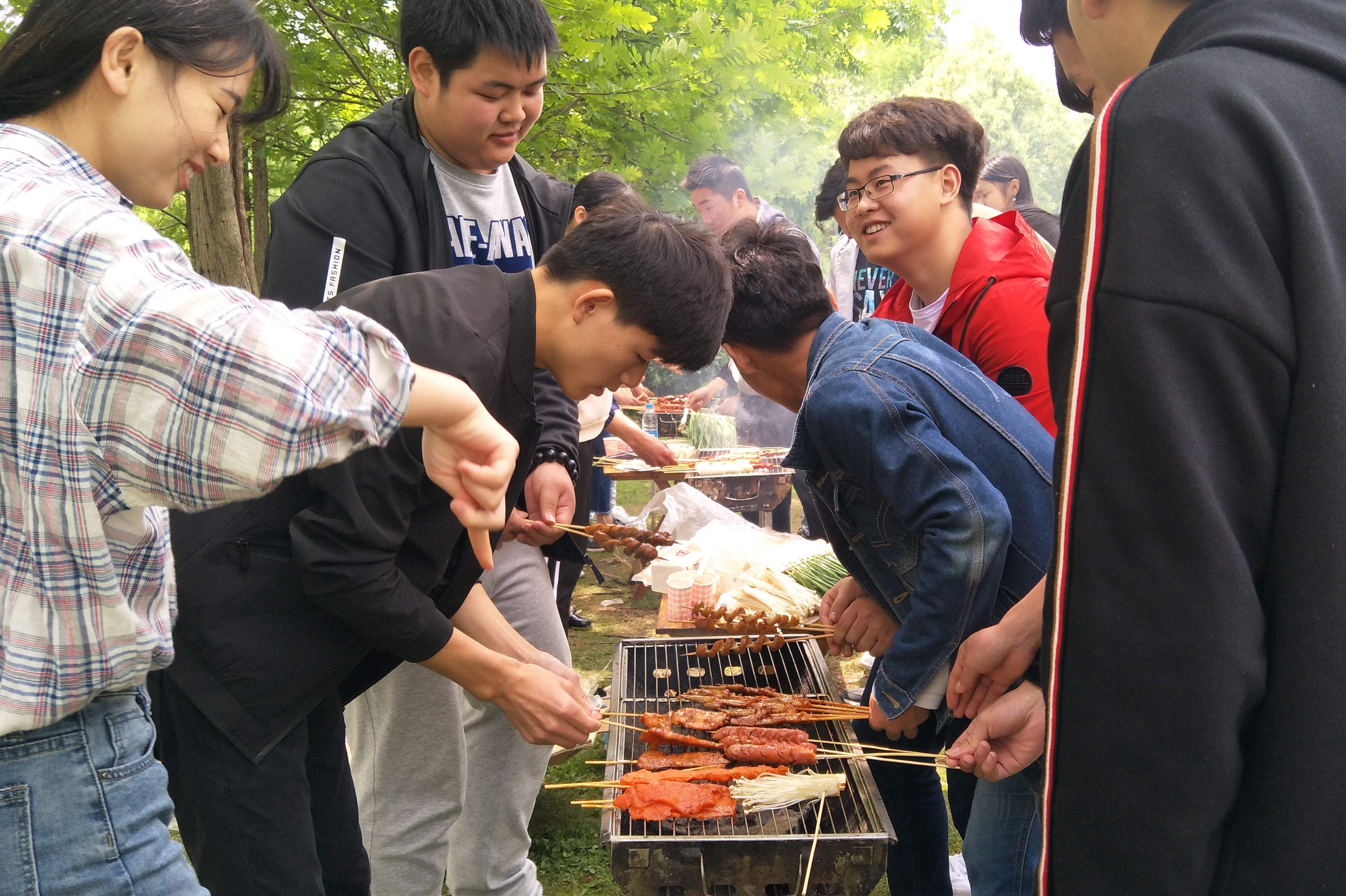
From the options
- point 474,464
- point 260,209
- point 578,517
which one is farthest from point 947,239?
point 260,209

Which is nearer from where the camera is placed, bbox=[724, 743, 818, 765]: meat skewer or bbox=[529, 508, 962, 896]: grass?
bbox=[724, 743, 818, 765]: meat skewer

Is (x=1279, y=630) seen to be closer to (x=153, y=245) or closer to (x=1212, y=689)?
(x=1212, y=689)

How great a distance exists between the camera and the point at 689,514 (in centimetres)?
655

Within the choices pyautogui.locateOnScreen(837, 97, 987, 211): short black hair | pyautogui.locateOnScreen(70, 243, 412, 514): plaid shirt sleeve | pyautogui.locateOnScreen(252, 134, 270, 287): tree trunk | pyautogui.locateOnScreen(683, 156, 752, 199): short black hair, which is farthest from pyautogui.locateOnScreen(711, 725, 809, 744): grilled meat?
pyautogui.locateOnScreen(683, 156, 752, 199): short black hair

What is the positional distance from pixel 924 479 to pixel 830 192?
144 inches

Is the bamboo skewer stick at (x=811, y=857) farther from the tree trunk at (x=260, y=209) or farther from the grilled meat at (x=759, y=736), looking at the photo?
the tree trunk at (x=260, y=209)

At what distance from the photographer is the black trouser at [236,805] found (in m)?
2.13

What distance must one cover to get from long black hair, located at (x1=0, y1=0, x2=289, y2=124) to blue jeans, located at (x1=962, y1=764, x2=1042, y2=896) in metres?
2.68

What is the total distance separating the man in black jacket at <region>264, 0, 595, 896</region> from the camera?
3033mm

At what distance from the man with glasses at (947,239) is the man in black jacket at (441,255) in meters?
1.37

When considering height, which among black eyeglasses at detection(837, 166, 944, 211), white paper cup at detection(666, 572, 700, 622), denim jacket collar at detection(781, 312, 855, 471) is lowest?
white paper cup at detection(666, 572, 700, 622)

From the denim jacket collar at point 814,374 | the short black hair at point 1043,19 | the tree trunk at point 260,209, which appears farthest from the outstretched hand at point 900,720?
the tree trunk at point 260,209

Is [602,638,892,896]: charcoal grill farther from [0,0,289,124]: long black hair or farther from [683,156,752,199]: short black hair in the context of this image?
[683,156,752,199]: short black hair

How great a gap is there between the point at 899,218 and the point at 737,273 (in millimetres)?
896
